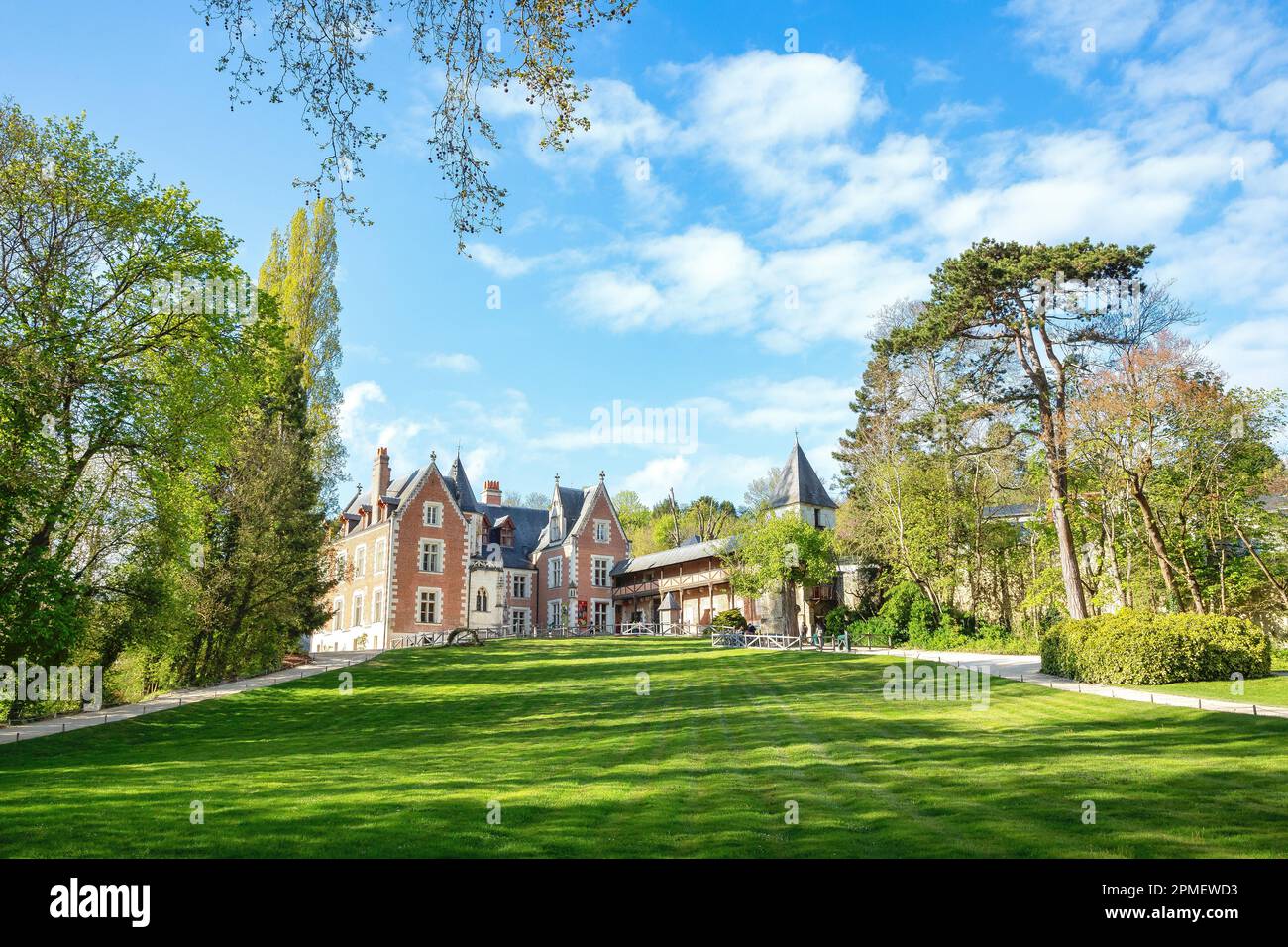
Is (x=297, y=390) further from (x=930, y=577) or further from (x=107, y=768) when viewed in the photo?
(x=930, y=577)

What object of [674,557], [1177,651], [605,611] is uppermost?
[674,557]

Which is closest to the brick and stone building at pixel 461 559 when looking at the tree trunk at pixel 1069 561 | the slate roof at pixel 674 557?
the slate roof at pixel 674 557

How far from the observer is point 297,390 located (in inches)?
1123

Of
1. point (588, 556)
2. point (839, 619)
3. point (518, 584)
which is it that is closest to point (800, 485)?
point (839, 619)

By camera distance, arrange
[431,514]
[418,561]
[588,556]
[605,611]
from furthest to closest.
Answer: [605,611], [588,556], [431,514], [418,561]

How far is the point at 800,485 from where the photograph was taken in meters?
47.2

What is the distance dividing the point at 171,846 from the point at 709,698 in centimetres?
1344

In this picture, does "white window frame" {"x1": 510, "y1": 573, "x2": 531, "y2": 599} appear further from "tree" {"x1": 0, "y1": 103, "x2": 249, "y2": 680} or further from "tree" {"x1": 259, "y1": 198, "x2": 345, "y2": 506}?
"tree" {"x1": 0, "y1": 103, "x2": 249, "y2": 680}

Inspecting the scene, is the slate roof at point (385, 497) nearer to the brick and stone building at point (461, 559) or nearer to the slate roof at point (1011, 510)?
the brick and stone building at point (461, 559)

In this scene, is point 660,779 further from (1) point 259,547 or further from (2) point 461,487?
(2) point 461,487

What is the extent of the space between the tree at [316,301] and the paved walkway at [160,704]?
32.8 feet

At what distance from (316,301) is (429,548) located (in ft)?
48.0

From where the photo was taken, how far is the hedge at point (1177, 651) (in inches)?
731

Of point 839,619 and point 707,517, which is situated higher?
point 707,517
